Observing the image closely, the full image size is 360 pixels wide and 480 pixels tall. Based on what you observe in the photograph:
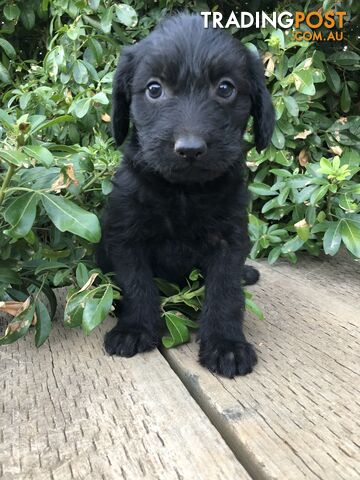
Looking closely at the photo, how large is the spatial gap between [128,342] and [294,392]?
0.61 metres

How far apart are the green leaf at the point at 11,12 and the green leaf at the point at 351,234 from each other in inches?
99.5

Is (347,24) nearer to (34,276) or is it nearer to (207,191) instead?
(207,191)

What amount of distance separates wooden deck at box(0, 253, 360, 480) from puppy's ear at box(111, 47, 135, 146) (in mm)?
858

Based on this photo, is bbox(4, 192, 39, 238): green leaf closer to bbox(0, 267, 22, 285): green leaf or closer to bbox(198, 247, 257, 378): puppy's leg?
bbox(0, 267, 22, 285): green leaf

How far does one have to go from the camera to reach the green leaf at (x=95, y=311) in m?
1.62

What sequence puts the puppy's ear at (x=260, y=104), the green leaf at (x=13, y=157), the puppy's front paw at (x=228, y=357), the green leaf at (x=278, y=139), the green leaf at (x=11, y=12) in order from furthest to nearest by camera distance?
the green leaf at (x=11, y=12) < the green leaf at (x=278, y=139) < the puppy's ear at (x=260, y=104) < the puppy's front paw at (x=228, y=357) < the green leaf at (x=13, y=157)

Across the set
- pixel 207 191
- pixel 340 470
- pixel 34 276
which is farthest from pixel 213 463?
pixel 34 276

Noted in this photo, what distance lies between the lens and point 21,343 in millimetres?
1799

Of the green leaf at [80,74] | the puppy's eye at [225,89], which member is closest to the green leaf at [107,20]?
the green leaf at [80,74]

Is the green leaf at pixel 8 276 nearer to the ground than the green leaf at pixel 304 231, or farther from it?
nearer to the ground

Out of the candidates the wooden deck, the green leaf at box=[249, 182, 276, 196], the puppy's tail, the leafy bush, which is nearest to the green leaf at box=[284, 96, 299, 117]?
the leafy bush

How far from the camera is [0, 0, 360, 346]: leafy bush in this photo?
1.69 m

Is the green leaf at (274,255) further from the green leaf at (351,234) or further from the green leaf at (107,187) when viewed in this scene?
the green leaf at (107,187)

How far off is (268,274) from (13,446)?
5.95 feet
